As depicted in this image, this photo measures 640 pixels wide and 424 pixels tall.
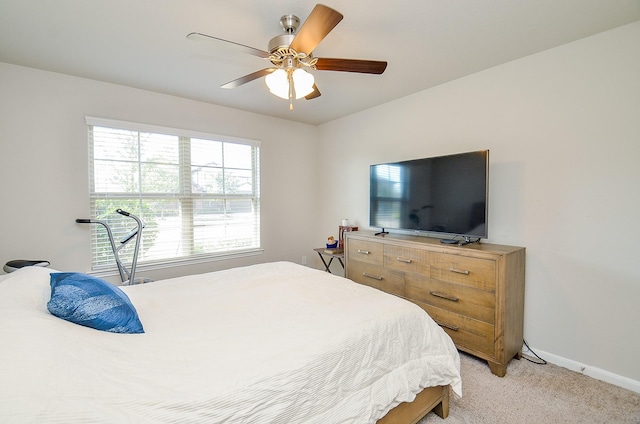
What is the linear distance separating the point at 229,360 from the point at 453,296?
195cm

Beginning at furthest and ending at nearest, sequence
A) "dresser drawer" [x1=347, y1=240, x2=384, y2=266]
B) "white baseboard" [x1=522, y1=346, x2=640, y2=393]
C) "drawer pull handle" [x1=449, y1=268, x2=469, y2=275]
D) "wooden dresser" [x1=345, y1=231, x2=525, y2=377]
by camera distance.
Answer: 1. "dresser drawer" [x1=347, y1=240, x2=384, y2=266]
2. "drawer pull handle" [x1=449, y1=268, x2=469, y2=275]
3. "wooden dresser" [x1=345, y1=231, x2=525, y2=377]
4. "white baseboard" [x1=522, y1=346, x2=640, y2=393]

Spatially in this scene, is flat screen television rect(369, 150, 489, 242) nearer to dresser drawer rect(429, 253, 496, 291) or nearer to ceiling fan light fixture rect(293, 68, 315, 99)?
dresser drawer rect(429, 253, 496, 291)

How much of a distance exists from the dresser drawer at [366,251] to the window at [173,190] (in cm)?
142

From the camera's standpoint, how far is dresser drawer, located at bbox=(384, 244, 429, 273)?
8.35ft

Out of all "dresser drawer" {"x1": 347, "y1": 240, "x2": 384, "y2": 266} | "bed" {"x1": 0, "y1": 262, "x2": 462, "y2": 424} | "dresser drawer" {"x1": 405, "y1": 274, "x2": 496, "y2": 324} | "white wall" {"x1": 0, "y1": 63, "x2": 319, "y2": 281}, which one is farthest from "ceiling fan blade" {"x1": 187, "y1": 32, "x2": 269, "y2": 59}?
"dresser drawer" {"x1": 405, "y1": 274, "x2": 496, "y2": 324}

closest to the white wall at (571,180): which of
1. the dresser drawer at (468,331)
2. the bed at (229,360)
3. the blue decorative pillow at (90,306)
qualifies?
the dresser drawer at (468,331)

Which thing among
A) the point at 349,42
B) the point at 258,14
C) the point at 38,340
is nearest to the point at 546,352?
the point at 349,42

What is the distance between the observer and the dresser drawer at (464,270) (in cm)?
212

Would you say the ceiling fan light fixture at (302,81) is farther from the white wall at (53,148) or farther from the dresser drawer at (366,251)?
the white wall at (53,148)

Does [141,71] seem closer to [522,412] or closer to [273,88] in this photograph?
[273,88]

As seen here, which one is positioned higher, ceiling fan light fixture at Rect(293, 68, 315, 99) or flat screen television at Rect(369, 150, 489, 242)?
ceiling fan light fixture at Rect(293, 68, 315, 99)

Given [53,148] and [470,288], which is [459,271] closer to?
[470,288]

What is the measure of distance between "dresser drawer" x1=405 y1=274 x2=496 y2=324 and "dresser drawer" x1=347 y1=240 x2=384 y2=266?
0.39 meters

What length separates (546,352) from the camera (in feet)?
7.50
